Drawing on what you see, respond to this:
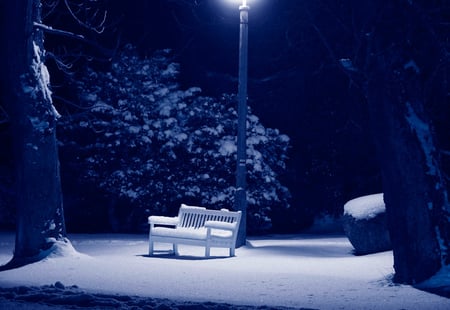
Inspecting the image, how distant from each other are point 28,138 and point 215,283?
4384 millimetres

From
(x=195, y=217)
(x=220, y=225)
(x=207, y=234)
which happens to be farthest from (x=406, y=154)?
(x=195, y=217)

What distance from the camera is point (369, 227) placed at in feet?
42.1

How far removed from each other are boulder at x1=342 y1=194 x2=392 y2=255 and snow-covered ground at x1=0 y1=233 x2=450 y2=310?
44cm

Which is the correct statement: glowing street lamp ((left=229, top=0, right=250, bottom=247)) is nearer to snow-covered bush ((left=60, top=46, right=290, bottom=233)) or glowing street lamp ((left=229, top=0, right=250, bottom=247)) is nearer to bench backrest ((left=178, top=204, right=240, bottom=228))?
bench backrest ((left=178, top=204, right=240, bottom=228))

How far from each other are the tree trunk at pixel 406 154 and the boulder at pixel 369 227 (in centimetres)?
394

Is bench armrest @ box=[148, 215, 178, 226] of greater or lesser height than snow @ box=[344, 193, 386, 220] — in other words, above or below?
below

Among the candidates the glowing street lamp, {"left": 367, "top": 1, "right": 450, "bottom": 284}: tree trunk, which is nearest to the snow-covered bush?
the glowing street lamp

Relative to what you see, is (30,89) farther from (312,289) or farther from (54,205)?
(312,289)

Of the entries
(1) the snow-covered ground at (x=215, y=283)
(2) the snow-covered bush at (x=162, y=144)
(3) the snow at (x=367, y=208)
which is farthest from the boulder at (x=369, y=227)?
(2) the snow-covered bush at (x=162, y=144)

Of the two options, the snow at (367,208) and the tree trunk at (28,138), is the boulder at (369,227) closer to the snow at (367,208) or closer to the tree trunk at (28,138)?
the snow at (367,208)

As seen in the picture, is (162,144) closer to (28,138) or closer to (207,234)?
(207,234)

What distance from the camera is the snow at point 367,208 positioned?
42.4 feet

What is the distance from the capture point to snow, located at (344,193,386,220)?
508 inches

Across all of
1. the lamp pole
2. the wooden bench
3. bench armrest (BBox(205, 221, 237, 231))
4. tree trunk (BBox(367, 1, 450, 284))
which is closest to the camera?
tree trunk (BBox(367, 1, 450, 284))
